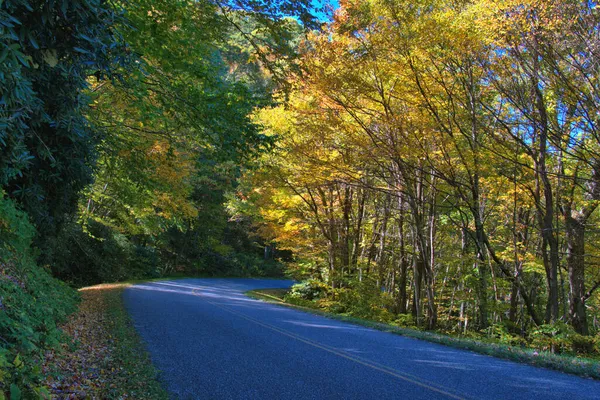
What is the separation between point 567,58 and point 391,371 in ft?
28.9

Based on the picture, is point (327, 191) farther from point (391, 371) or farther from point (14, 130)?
point (14, 130)

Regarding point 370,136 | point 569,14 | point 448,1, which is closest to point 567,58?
point 569,14

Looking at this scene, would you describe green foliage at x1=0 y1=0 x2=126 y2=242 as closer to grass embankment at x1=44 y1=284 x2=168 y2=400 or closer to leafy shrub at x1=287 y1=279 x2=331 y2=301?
grass embankment at x1=44 y1=284 x2=168 y2=400

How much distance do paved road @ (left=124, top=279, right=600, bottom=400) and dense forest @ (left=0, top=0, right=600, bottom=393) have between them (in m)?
1.86

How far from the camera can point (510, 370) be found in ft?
19.8

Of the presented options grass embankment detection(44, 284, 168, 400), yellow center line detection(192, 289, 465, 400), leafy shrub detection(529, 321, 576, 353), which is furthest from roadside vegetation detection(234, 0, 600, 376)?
grass embankment detection(44, 284, 168, 400)

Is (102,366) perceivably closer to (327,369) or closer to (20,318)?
(20,318)

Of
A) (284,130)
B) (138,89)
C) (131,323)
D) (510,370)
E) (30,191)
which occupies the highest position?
(284,130)

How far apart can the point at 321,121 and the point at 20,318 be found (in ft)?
32.0

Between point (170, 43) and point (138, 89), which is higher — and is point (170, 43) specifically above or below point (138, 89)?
above

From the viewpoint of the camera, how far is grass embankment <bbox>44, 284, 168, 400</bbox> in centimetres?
459

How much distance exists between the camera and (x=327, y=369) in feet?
19.1

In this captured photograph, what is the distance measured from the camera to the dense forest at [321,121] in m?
4.51

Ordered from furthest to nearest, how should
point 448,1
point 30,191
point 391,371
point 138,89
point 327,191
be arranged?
1. point 327,191
2. point 448,1
3. point 138,89
4. point 30,191
5. point 391,371
